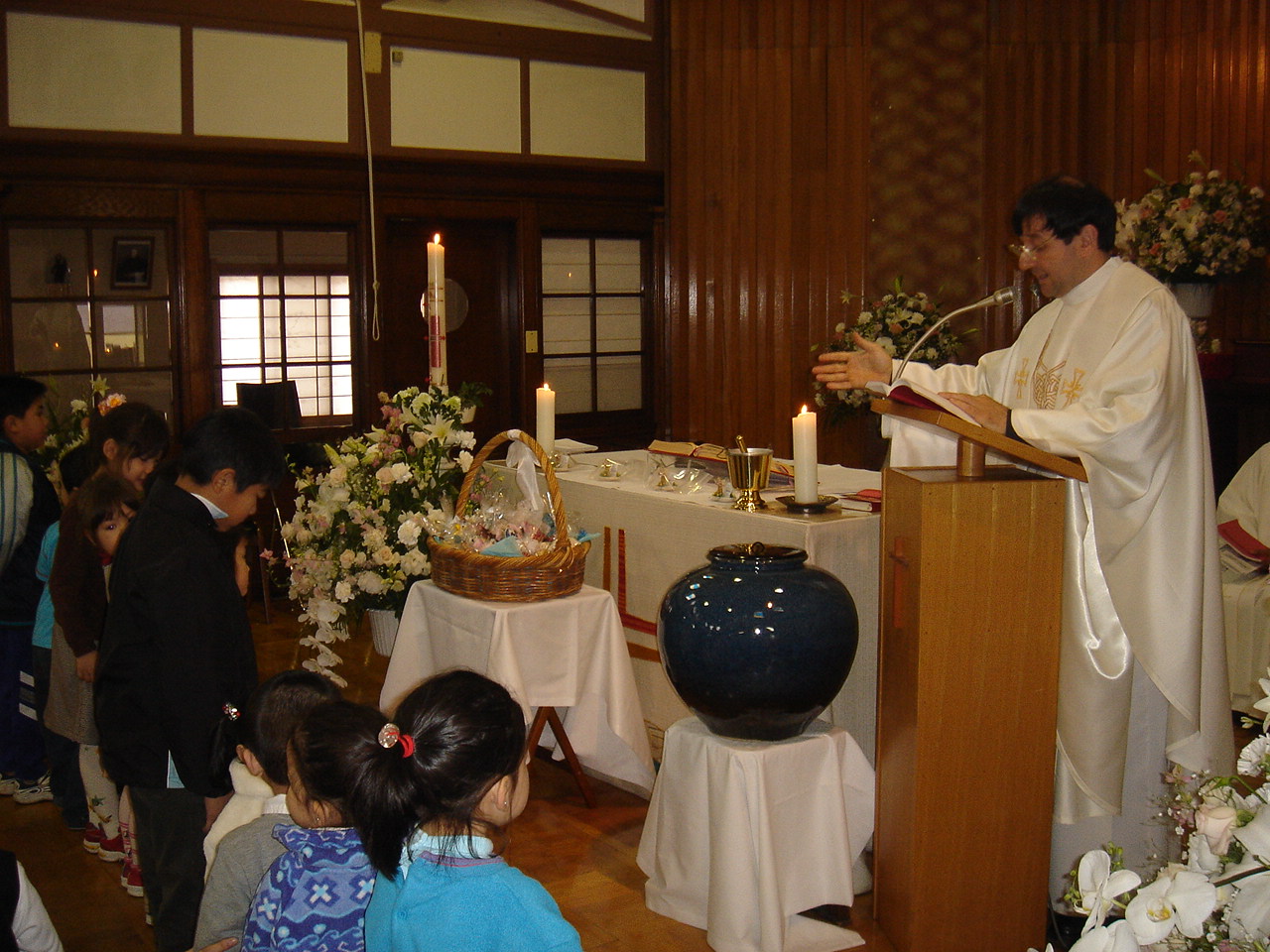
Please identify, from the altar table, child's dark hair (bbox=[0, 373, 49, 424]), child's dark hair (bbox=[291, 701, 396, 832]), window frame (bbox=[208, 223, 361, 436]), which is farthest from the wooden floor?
window frame (bbox=[208, 223, 361, 436])

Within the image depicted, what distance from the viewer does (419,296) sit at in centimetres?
711

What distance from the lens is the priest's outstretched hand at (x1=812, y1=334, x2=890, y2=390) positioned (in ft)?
10.2

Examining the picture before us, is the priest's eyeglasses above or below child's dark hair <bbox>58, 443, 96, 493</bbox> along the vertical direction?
above

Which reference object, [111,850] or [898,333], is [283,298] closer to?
[898,333]

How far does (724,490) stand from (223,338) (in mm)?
3797

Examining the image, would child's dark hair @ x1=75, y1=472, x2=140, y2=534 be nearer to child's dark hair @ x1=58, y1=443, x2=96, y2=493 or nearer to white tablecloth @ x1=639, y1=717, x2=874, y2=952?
child's dark hair @ x1=58, y1=443, x2=96, y2=493

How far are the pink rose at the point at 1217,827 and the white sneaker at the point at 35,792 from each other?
3.91 m

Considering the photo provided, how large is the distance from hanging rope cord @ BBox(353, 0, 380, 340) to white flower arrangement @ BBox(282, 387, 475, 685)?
2608 mm

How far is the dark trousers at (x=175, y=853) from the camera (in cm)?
260

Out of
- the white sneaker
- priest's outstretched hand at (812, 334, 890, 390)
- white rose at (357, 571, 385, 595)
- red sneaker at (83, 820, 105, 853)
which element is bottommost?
the white sneaker

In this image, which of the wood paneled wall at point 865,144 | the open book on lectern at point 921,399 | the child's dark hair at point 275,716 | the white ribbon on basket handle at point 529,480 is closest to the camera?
the child's dark hair at point 275,716

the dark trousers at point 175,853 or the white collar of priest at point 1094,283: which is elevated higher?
the white collar of priest at point 1094,283

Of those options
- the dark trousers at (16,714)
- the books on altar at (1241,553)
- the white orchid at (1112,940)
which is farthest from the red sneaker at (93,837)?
the books on altar at (1241,553)

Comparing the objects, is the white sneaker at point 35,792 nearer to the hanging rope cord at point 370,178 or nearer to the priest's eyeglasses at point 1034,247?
the hanging rope cord at point 370,178
